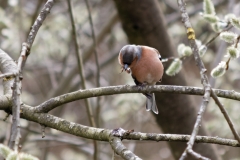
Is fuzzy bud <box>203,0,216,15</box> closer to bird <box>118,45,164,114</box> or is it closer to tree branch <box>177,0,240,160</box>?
tree branch <box>177,0,240,160</box>

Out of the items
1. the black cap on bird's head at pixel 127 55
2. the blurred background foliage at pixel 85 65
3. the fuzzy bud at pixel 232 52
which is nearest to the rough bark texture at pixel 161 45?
the black cap on bird's head at pixel 127 55

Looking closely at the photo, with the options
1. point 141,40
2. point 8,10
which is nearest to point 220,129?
point 141,40

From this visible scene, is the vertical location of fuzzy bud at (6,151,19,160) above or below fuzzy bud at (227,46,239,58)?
below

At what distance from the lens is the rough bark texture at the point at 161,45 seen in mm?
3178

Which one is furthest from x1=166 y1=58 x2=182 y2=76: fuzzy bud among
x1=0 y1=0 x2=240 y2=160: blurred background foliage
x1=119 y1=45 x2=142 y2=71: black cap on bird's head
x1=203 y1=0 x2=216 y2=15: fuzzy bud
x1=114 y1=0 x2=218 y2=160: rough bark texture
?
x1=0 y1=0 x2=240 y2=160: blurred background foliage

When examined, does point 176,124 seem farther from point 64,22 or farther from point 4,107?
point 64,22

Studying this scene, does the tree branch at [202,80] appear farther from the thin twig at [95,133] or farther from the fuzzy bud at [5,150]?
the fuzzy bud at [5,150]

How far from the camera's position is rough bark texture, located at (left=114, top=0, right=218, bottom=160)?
3178mm

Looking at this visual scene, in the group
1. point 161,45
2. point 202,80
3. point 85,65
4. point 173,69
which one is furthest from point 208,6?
point 85,65

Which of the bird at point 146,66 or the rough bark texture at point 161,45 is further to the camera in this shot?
the rough bark texture at point 161,45

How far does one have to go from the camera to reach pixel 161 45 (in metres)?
3.32

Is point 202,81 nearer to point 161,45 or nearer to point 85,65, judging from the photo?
point 161,45

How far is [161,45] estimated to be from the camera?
131 inches

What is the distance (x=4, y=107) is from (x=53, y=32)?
13.9 feet
